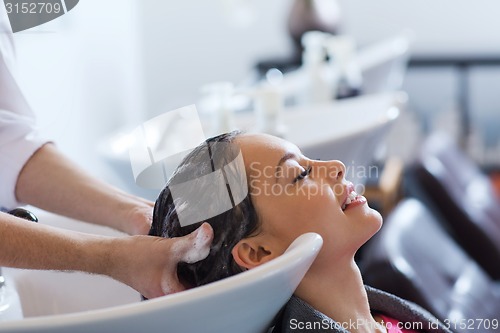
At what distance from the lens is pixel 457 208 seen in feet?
7.48

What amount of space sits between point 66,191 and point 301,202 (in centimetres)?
34

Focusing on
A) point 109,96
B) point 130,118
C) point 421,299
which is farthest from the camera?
point 130,118

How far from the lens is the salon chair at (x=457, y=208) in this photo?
223 centimetres

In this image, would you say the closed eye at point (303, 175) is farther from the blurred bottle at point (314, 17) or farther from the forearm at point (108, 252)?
the blurred bottle at point (314, 17)

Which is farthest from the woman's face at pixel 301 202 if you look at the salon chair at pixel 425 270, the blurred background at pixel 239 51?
the blurred background at pixel 239 51

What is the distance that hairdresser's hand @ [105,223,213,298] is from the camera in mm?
797

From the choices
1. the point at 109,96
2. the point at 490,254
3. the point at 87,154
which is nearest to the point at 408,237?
the point at 490,254

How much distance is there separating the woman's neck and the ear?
0.19 ft

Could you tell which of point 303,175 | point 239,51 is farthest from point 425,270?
point 239,51

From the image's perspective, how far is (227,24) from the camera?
3.73 m

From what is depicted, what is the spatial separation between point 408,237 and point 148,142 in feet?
2.95

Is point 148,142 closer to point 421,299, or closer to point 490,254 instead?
point 421,299

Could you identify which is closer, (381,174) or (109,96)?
(381,174)

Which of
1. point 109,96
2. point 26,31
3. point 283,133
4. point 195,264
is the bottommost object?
point 109,96
